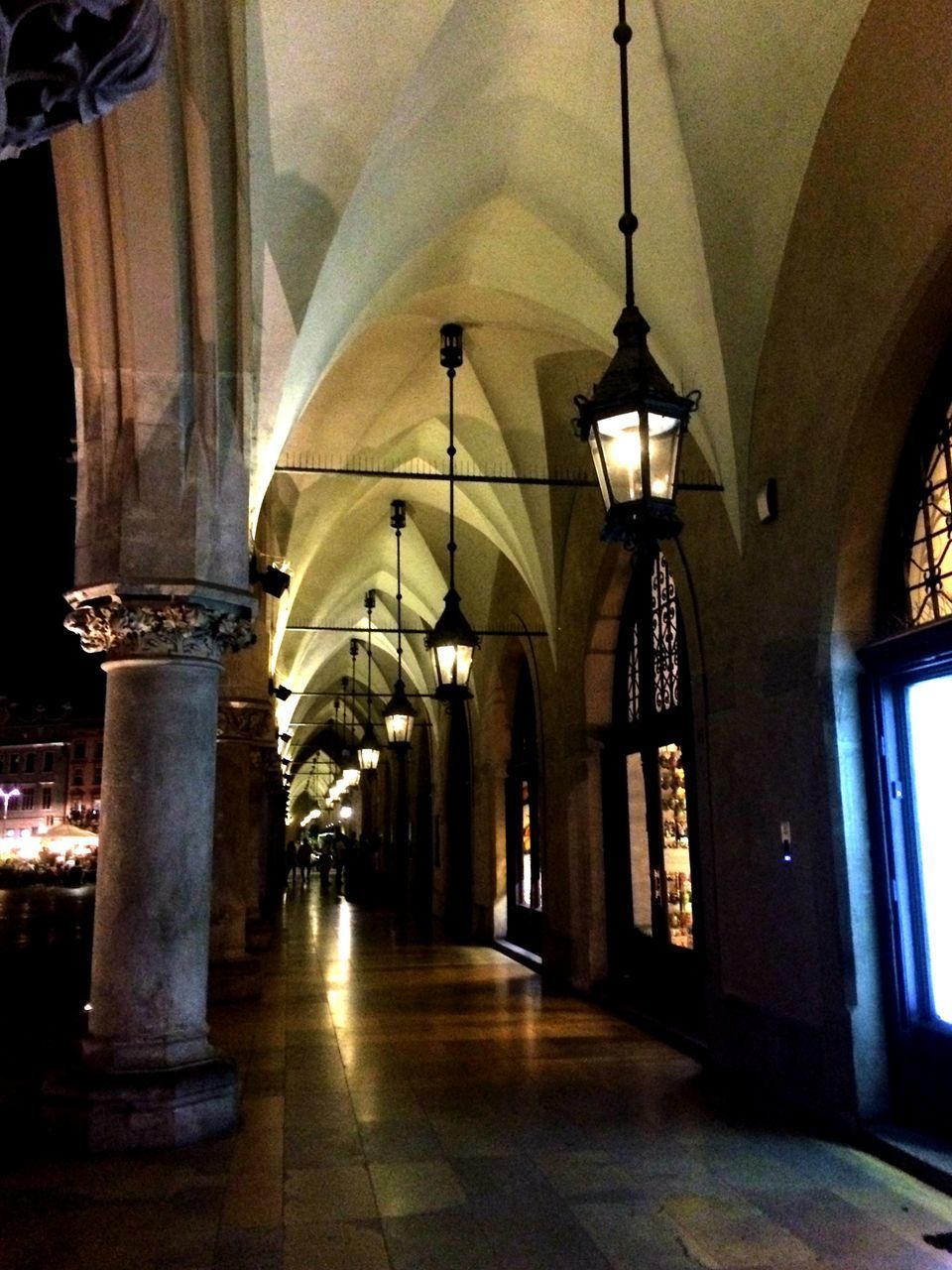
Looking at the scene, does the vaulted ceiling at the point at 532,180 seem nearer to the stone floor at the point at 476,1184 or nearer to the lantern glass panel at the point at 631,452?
the lantern glass panel at the point at 631,452

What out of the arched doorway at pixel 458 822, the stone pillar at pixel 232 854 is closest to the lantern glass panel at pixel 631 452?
the stone pillar at pixel 232 854

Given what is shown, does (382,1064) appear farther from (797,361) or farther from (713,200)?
(713,200)

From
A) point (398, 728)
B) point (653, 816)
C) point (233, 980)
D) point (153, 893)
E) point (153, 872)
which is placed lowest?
point (233, 980)

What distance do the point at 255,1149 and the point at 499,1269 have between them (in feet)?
5.92

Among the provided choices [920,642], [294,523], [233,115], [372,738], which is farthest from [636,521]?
[372,738]

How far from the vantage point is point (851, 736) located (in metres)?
5.53

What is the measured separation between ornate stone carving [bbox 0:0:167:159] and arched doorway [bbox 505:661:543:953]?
1120 cm

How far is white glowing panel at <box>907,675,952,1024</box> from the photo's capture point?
509cm

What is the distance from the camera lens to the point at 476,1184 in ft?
14.9

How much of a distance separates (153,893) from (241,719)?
5.39 metres

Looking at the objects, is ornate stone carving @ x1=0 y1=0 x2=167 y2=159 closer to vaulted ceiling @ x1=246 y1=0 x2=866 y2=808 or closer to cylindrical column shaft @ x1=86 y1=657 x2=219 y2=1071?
cylindrical column shaft @ x1=86 y1=657 x2=219 y2=1071

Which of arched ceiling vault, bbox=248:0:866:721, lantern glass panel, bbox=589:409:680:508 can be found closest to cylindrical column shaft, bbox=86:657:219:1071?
arched ceiling vault, bbox=248:0:866:721

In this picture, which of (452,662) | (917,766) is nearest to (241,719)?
(452,662)

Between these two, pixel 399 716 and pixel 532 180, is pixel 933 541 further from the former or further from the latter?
pixel 399 716
